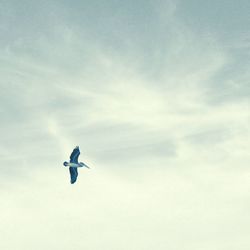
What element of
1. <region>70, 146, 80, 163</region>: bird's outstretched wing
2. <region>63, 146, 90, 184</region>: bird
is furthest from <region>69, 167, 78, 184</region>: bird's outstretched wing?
<region>70, 146, 80, 163</region>: bird's outstretched wing

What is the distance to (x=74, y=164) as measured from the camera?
11012cm

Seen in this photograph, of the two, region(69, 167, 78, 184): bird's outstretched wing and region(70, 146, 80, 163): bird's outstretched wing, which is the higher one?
region(70, 146, 80, 163): bird's outstretched wing

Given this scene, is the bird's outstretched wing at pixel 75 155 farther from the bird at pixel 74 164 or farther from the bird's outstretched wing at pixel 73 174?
the bird's outstretched wing at pixel 73 174

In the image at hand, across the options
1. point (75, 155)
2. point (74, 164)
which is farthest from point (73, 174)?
point (75, 155)

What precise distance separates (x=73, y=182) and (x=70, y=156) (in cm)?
589

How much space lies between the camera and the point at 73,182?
11025 centimetres

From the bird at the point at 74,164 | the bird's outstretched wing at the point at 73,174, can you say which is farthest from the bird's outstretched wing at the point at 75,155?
the bird's outstretched wing at the point at 73,174

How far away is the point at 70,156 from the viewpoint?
109 m

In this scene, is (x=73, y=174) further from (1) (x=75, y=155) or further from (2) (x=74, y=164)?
(1) (x=75, y=155)

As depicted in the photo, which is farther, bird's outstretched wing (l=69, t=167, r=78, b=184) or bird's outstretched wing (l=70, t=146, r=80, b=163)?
bird's outstretched wing (l=69, t=167, r=78, b=184)

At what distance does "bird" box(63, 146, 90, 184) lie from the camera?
358 ft

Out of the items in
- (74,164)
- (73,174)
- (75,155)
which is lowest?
(73,174)

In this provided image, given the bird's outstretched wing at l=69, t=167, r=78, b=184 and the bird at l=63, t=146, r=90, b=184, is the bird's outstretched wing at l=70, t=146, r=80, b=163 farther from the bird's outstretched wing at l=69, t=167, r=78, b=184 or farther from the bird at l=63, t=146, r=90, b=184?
the bird's outstretched wing at l=69, t=167, r=78, b=184

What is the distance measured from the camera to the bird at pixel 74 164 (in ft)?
358
